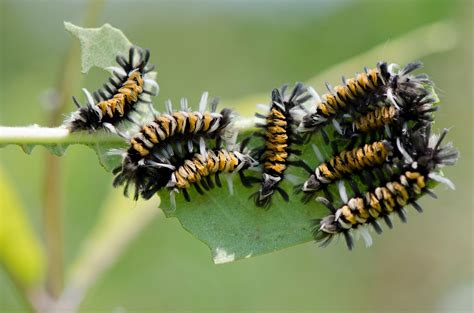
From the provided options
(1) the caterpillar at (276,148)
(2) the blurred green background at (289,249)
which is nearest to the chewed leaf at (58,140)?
(1) the caterpillar at (276,148)

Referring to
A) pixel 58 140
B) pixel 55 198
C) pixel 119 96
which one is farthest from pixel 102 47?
pixel 55 198

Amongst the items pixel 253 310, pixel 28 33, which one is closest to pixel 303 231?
pixel 253 310

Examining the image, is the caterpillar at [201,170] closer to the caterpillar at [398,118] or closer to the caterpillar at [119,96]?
the caterpillar at [119,96]

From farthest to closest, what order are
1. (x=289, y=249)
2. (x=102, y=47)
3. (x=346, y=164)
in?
(x=289, y=249)
(x=102, y=47)
(x=346, y=164)

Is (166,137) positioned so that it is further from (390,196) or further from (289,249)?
(289,249)

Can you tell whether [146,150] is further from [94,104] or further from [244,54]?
[244,54]
